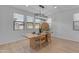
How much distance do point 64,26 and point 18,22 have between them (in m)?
1.07

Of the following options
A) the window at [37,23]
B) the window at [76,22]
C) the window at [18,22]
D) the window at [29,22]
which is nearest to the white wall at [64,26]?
the window at [76,22]

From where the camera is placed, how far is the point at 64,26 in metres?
1.95

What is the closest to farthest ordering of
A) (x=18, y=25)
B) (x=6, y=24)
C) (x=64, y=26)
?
(x=6, y=24), (x=18, y=25), (x=64, y=26)

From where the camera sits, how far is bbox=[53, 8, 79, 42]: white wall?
1.85m

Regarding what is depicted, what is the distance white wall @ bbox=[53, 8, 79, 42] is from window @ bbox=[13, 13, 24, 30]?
739mm

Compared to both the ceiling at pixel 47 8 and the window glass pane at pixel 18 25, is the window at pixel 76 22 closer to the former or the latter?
the ceiling at pixel 47 8

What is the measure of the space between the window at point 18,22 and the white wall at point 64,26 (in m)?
0.74

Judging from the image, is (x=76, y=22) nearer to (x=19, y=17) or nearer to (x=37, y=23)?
(x=37, y=23)

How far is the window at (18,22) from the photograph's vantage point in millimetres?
1754

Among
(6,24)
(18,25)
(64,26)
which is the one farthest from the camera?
(64,26)

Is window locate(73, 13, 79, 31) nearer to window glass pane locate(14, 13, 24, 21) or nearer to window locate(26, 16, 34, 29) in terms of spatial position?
window locate(26, 16, 34, 29)

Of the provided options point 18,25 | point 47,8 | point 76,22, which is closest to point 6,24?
point 18,25

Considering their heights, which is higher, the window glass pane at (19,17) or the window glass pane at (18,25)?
the window glass pane at (19,17)
